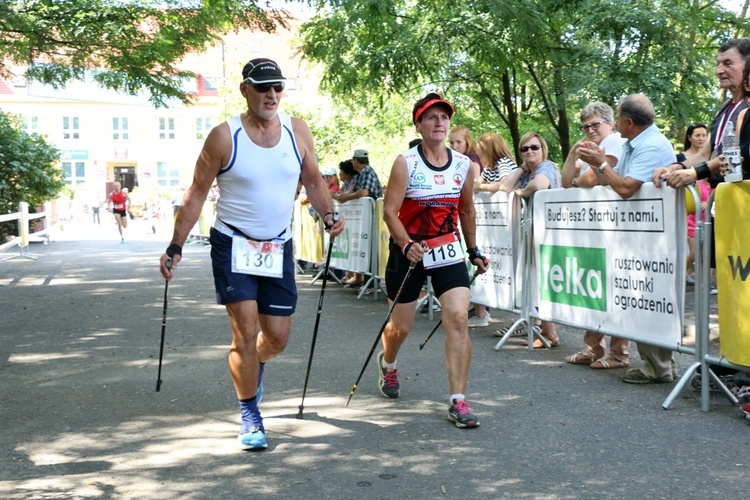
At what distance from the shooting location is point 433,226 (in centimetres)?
672

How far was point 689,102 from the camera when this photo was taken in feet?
50.3

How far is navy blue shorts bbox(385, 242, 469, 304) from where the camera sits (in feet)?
21.5

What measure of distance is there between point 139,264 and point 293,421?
1598cm

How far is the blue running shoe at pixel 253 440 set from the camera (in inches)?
222

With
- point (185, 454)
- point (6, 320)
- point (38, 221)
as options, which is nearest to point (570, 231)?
point (185, 454)

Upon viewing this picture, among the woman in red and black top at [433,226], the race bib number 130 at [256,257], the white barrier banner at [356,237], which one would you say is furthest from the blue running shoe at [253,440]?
the white barrier banner at [356,237]

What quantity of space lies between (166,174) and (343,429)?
8544 centimetres

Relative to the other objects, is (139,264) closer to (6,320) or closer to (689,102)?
(6,320)

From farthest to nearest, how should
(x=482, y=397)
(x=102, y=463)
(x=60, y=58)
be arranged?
1. (x=60, y=58)
2. (x=482, y=397)
3. (x=102, y=463)

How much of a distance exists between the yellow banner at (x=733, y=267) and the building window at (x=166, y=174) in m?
85.1

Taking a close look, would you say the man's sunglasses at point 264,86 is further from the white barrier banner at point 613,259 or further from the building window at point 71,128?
the building window at point 71,128

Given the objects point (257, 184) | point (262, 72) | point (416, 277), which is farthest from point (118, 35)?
point (257, 184)

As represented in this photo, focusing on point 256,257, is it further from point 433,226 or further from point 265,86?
point 433,226

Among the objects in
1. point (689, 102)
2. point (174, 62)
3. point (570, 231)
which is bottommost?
point (570, 231)
